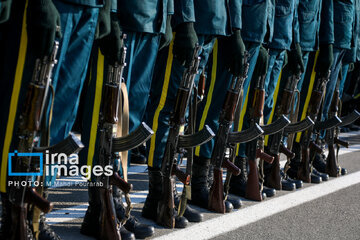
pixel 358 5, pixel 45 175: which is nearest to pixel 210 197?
pixel 45 175

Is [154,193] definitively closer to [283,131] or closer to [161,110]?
[161,110]

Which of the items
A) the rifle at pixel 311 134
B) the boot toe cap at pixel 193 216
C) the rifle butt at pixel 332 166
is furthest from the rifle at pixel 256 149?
the rifle butt at pixel 332 166

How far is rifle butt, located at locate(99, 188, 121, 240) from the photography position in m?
2.74

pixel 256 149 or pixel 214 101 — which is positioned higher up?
pixel 214 101

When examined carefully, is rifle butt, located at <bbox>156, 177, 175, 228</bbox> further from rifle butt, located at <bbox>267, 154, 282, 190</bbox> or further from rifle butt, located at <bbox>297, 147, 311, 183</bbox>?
rifle butt, located at <bbox>297, 147, 311, 183</bbox>

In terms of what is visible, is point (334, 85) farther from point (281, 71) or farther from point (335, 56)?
point (281, 71)

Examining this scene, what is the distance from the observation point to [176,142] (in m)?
3.17

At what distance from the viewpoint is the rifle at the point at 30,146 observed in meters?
2.31

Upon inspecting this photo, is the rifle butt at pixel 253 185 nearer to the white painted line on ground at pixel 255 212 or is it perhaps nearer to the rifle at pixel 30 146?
the white painted line on ground at pixel 255 212

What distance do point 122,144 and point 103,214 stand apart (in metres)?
0.33

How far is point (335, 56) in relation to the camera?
520 centimetres

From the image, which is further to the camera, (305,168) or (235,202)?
(305,168)

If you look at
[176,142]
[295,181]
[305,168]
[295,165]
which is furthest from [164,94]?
[295,165]

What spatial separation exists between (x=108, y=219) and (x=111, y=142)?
0.35m
